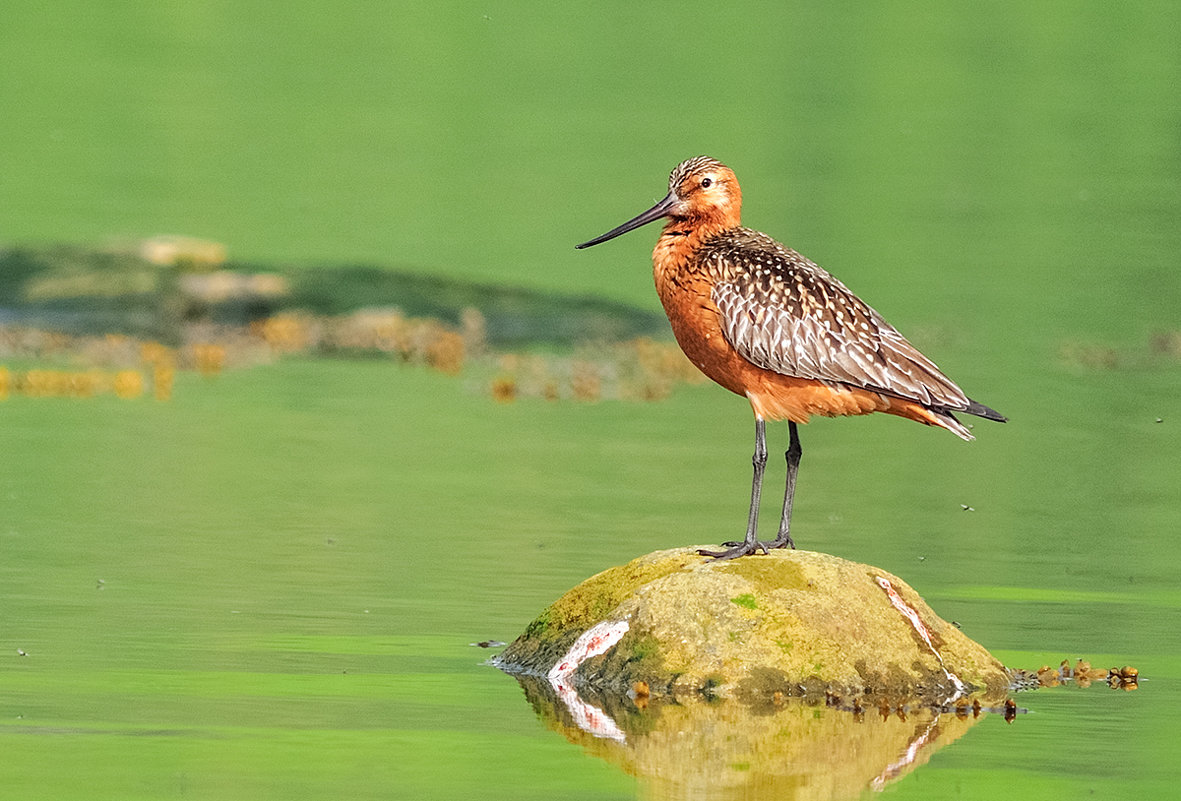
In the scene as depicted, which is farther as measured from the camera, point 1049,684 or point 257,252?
point 257,252

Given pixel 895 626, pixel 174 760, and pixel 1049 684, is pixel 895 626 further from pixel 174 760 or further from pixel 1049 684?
pixel 174 760

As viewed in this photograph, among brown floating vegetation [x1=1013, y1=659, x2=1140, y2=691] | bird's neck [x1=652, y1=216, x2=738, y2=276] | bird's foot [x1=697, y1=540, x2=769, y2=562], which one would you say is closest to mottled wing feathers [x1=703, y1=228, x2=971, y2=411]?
bird's neck [x1=652, y1=216, x2=738, y2=276]

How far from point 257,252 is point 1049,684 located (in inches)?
970

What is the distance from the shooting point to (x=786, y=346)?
539 inches

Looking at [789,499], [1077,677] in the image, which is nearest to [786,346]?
[789,499]

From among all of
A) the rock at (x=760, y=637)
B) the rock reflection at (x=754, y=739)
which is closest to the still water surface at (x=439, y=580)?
the rock reflection at (x=754, y=739)

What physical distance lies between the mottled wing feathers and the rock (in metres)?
1.05

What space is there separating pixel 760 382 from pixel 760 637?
5.79ft

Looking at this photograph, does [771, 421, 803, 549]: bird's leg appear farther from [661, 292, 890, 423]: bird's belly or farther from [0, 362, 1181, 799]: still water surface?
[0, 362, 1181, 799]: still water surface

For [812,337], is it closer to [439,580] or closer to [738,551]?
[738,551]

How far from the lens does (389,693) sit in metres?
12.7

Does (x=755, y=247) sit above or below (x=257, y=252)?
above

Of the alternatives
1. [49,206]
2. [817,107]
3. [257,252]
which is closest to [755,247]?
[257,252]

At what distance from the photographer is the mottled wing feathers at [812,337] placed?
44.9ft
